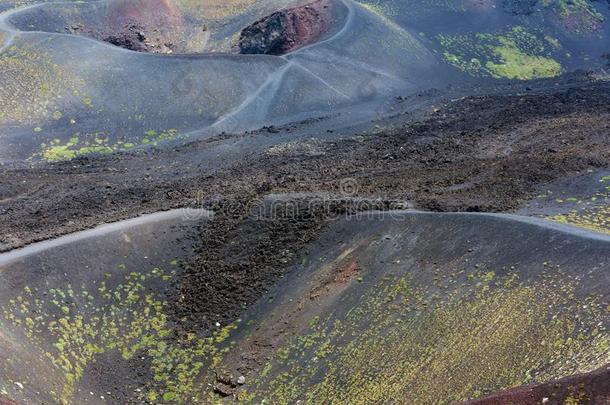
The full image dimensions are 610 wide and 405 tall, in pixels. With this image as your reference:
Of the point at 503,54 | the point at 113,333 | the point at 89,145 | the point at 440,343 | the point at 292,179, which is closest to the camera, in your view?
the point at 440,343

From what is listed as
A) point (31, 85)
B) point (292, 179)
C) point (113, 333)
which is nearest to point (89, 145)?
point (31, 85)

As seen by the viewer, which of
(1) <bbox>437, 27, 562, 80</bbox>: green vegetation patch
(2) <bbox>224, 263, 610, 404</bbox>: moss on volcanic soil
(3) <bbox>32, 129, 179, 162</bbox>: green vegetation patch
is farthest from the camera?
(1) <bbox>437, 27, 562, 80</bbox>: green vegetation patch

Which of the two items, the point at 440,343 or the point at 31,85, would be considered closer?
the point at 440,343

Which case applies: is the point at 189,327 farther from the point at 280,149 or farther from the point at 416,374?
the point at 280,149

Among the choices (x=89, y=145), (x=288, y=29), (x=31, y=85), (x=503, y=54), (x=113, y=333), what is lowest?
(x=113, y=333)

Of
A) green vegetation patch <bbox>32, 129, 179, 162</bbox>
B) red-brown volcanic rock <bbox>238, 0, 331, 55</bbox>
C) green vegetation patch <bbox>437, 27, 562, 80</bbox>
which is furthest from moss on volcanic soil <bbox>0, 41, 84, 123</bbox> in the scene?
green vegetation patch <bbox>437, 27, 562, 80</bbox>

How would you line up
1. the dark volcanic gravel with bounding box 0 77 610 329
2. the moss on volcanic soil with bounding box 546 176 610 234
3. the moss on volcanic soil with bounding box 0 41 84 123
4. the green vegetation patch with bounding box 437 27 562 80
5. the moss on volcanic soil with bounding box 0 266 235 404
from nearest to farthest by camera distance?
the moss on volcanic soil with bounding box 0 266 235 404 < the moss on volcanic soil with bounding box 546 176 610 234 < the dark volcanic gravel with bounding box 0 77 610 329 < the moss on volcanic soil with bounding box 0 41 84 123 < the green vegetation patch with bounding box 437 27 562 80

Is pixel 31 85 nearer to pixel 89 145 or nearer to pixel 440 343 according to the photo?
pixel 89 145

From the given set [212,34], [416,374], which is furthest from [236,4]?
[416,374]

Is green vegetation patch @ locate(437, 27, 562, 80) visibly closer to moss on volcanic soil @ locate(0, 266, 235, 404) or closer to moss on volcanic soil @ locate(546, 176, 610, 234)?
moss on volcanic soil @ locate(546, 176, 610, 234)
